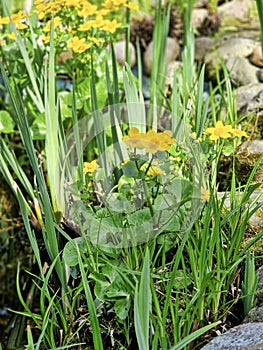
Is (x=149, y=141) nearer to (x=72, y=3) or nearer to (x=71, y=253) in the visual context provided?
(x=71, y=253)

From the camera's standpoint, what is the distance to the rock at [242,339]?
4.07 feet

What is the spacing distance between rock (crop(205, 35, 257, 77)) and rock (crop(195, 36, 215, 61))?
4.6 inches

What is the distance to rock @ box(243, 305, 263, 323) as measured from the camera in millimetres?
1375

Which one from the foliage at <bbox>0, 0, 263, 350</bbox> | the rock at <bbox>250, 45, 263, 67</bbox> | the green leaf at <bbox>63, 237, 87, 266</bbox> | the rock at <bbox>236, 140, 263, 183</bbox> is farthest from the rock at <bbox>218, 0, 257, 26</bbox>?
the green leaf at <bbox>63, 237, 87, 266</bbox>

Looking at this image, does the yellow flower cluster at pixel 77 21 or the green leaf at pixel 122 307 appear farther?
the yellow flower cluster at pixel 77 21

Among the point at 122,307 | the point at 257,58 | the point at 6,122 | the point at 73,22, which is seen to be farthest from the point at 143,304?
Result: the point at 257,58

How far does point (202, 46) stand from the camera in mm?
3615

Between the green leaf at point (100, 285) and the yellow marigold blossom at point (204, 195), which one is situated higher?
the yellow marigold blossom at point (204, 195)

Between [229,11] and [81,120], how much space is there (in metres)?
2.13

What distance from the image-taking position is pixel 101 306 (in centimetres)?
154

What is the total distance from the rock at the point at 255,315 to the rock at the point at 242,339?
59 mm

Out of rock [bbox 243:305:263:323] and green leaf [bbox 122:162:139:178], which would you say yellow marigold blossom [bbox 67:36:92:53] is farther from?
rock [bbox 243:305:263:323]

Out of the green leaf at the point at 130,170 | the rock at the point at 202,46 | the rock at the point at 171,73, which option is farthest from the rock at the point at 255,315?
the rock at the point at 202,46

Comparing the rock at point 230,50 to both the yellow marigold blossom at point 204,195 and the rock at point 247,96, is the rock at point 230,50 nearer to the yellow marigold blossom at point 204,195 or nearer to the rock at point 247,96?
the rock at point 247,96
